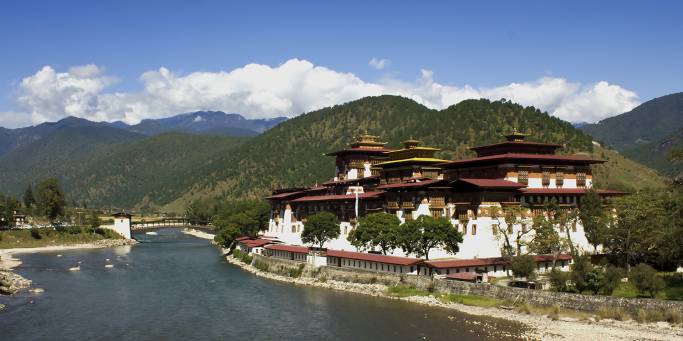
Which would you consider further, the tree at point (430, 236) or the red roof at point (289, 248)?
the red roof at point (289, 248)

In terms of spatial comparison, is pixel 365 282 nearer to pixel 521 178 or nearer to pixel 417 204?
pixel 417 204

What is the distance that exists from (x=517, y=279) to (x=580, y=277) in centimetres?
1080

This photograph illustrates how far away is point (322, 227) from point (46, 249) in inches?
2838

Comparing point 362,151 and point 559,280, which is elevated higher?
point 362,151

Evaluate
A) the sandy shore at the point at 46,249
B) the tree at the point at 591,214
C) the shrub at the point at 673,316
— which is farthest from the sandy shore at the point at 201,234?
the shrub at the point at 673,316

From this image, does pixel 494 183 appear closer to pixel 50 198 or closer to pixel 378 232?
pixel 378 232

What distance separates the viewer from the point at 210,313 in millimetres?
63125

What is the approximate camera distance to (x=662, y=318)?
165ft

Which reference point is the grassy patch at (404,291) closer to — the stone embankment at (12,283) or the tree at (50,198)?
the stone embankment at (12,283)

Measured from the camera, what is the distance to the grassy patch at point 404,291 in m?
67.2

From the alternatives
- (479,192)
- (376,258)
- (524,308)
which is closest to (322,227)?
(376,258)

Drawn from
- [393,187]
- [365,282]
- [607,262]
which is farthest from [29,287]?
[607,262]

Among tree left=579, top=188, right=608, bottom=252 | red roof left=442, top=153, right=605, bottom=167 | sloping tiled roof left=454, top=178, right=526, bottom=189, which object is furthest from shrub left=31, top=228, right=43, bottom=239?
tree left=579, top=188, right=608, bottom=252

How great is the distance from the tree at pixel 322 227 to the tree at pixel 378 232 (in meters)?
11.6
